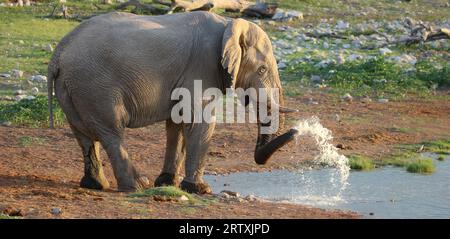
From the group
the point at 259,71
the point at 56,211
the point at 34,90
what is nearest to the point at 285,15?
the point at 34,90

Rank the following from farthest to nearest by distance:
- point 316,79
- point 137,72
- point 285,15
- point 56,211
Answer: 1. point 285,15
2. point 316,79
3. point 137,72
4. point 56,211

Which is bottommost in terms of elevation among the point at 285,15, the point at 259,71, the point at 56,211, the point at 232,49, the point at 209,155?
the point at 285,15

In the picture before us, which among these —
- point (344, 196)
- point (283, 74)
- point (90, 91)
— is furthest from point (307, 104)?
point (90, 91)

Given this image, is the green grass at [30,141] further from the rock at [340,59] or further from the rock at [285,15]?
the rock at [285,15]

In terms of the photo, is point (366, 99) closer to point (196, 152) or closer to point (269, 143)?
point (269, 143)

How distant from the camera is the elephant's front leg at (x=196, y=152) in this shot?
10.0 meters

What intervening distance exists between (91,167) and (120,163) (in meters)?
0.36

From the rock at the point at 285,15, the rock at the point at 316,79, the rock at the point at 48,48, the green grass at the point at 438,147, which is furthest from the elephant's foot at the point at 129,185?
the rock at the point at 285,15

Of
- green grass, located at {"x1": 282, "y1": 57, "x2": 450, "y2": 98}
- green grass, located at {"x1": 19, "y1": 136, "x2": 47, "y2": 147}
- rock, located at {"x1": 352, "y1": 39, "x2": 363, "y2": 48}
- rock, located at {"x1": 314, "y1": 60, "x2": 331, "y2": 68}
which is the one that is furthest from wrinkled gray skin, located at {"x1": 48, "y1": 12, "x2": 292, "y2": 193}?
rock, located at {"x1": 352, "y1": 39, "x2": 363, "y2": 48}

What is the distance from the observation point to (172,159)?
Answer: 1052 cm

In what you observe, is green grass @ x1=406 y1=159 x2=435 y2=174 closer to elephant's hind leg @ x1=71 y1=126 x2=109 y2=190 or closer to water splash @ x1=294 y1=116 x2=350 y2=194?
water splash @ x1=294 y1=116 x2=350 y2=194

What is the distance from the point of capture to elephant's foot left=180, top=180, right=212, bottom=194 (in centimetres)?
1003

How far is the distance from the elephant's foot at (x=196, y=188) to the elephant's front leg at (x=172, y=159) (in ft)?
1.37

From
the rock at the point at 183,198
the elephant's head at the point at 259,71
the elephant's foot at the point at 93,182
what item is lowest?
the elephant's foot at the point at 93,182
